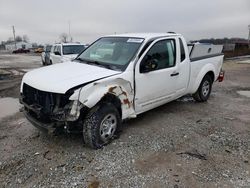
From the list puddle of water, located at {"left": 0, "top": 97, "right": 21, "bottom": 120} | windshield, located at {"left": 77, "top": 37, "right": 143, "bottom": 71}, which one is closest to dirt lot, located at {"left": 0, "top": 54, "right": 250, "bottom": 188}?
puddle of water, located at {"left": 0, "top": 97, "right": 21, "bottom": 120}

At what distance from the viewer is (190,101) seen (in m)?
6.83

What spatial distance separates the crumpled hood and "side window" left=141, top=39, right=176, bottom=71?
87 centimetres

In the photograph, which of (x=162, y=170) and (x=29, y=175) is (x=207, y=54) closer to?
(x=162, y=170)

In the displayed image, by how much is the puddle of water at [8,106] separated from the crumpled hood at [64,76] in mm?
2264

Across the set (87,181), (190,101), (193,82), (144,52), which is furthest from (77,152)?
(190,101)

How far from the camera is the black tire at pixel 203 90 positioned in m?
6.45

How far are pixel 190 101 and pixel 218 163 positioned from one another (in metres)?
3.40

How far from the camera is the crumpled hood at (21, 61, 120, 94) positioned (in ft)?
11.4

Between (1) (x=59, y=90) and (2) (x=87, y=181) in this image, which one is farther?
(1) (x=59, y=90)

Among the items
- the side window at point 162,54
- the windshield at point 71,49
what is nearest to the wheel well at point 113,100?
the side window at point 162,54

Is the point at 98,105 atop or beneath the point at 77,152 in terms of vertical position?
atop

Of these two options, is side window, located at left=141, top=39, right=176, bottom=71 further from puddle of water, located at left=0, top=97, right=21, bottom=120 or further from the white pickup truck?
puddle of water, located at left=0, top=97, right=21, bottom=120

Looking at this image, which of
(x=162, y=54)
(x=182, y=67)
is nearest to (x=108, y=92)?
(x=162, y=54)

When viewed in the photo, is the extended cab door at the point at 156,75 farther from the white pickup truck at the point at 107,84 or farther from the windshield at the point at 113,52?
the windshield at the point at 113,52
